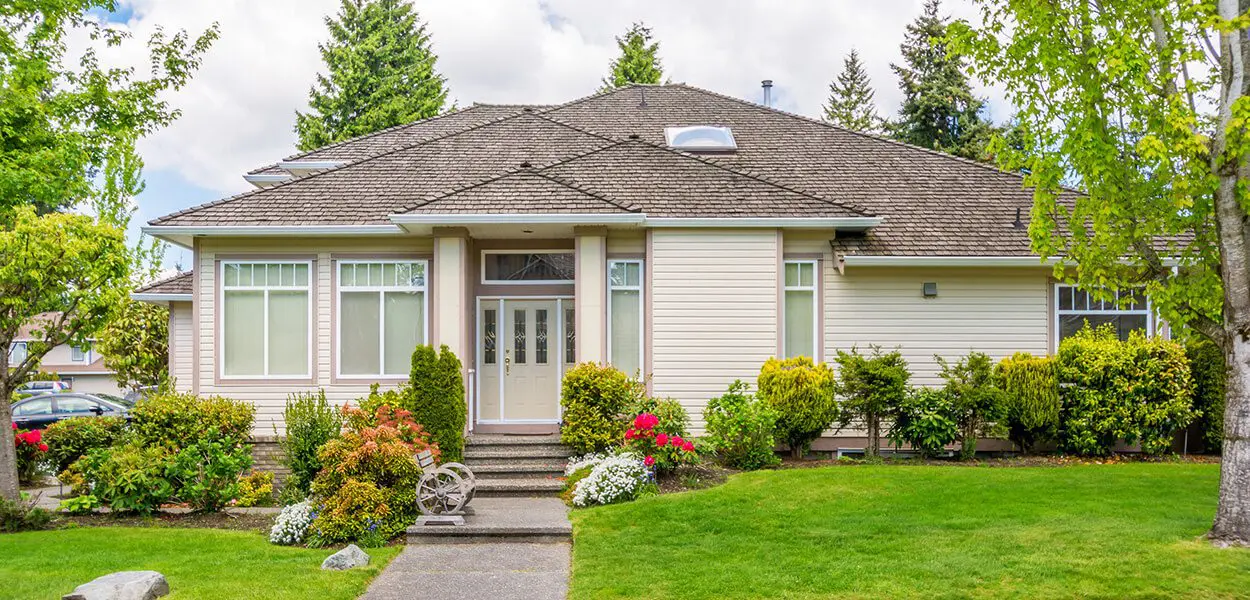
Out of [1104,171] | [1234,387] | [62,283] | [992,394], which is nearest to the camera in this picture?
[1234,387]

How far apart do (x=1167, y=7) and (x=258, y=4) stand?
16.1 metres

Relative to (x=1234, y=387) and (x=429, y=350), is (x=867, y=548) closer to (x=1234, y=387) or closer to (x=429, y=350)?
(x=1234, y=387)

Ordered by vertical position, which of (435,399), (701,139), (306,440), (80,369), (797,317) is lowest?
(80,369)

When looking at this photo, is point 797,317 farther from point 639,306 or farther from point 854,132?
point 854,132

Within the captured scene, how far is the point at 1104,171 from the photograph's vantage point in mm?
8469

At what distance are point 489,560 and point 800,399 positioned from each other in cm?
551

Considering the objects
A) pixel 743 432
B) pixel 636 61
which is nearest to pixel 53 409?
pixel 743 432

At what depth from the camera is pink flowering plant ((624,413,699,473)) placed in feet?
36.9

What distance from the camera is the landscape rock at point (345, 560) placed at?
7977 millimetres

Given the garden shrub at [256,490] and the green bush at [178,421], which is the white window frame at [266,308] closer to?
the green bush at [178,421]

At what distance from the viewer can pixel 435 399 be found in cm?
1160

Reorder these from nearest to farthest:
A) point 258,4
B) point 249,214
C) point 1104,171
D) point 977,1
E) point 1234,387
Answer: point 1234,387
point 1104,171
point 977,1
point 249,214
point 258,4

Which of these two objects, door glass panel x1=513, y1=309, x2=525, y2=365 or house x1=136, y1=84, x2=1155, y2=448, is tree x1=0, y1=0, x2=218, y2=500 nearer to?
house x1=136, y1=84, x2=1155, y2=448

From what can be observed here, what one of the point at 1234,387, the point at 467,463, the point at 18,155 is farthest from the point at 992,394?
the point at 18,155
